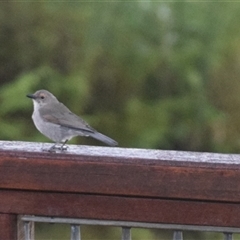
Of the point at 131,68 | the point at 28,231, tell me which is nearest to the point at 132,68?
the point at 131,68

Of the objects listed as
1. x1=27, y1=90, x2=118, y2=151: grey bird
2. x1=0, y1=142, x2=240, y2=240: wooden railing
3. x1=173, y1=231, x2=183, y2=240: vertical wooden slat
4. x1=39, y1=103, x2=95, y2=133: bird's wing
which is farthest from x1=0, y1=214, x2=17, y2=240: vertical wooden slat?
x1=39, y1=103, x2=95, y2=133: bird's wing

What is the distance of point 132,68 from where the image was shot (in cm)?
655

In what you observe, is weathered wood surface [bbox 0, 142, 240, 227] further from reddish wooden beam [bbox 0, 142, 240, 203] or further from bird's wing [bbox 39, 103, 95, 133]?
bird's wing [bbox 39, 103, 95, 133]

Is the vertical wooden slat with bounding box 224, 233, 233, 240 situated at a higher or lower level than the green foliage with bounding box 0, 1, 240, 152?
lower

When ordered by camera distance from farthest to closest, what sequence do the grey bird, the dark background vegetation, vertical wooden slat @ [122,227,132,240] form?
the dark background vegetation, the grey bird, vertical wooden slat @ [122,227,132,240]

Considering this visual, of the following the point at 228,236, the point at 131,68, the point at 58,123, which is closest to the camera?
the point at 228,236

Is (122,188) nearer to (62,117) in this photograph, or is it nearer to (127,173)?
(127,173)

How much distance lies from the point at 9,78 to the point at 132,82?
1.04 metres

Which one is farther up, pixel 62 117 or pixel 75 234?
pixel 62 117

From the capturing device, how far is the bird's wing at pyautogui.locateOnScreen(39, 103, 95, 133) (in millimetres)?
3566

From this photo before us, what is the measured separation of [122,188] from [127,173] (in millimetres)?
31

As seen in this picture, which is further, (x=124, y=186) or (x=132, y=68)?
(x=132, y=68)

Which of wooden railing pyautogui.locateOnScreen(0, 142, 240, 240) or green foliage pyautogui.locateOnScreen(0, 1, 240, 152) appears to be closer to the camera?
wooden railing pyautogui.locateOnScreen(0, 142, 240, 240)

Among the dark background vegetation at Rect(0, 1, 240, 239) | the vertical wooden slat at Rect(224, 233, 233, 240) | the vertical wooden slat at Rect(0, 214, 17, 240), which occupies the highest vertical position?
the dark background vegetation at Rect(0, 1, 240, 239)
